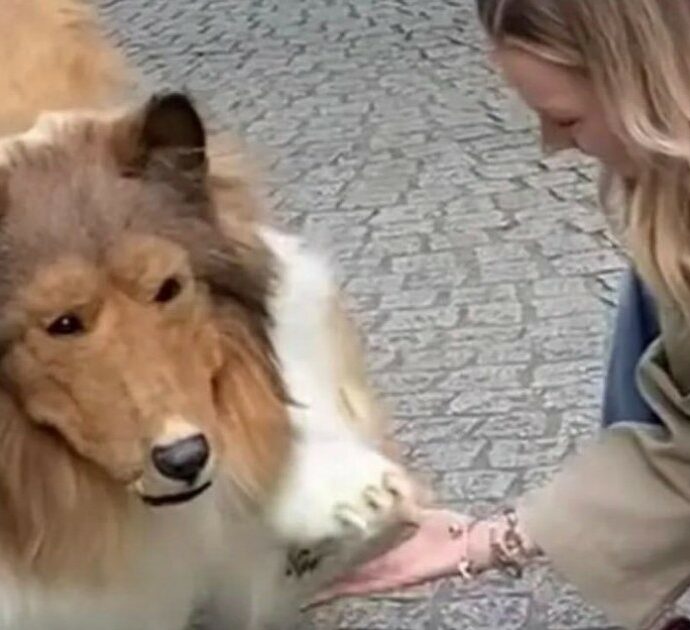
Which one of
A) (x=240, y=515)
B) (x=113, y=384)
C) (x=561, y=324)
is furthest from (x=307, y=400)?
(x=561, y=324)

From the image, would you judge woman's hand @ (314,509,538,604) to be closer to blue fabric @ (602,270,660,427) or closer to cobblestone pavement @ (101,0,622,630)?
blue fabric @ (602,270,660,427)

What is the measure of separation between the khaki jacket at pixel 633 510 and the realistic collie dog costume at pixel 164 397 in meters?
0.19

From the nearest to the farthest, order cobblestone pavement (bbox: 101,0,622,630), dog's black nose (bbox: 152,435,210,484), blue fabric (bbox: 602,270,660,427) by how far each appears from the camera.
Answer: dog's black nose (bbox: 152,435,210,484) < blue fabric (bbox: 602,270,660,427) < cobblestone pavement (bbox: 101,0,622,630)

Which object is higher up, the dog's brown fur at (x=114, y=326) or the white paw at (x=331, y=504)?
the dog's brown fur at (x=114, y=326)

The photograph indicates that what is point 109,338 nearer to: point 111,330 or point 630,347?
point 111,330

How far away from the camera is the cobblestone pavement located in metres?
2.37

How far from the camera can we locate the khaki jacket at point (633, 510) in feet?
5.68

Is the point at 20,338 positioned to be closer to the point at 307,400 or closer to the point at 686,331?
the point at 307,400

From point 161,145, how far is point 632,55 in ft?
1.59

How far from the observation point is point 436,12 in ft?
13.5

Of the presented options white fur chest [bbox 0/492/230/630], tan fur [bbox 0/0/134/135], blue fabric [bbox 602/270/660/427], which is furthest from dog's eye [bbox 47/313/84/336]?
blue fabric [bbox 602/270/660/427]

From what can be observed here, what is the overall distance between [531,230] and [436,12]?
1.24 meters

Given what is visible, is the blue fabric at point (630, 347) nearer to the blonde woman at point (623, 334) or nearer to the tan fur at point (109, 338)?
the blonde woman at point (623, 334)

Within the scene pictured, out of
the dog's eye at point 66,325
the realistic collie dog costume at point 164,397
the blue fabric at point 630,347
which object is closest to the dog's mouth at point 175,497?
the realistic collie dog costume at point 164,397
